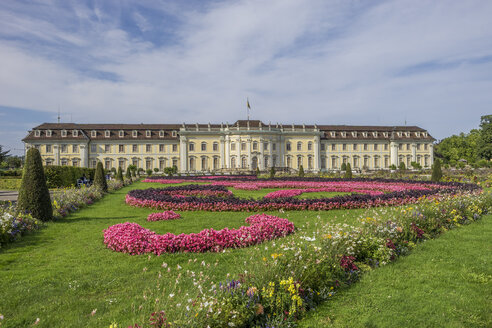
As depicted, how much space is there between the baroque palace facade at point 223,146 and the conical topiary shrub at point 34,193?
37.7 meters

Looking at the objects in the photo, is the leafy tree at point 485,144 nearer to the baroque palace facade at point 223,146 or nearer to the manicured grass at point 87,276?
the baroque palace facade at point 223,146

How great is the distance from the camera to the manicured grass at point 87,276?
3.52 m

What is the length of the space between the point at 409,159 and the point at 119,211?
186 feet

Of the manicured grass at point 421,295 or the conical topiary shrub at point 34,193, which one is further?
the conical topiary shrub at point 34,193

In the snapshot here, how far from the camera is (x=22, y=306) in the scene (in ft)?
12.4

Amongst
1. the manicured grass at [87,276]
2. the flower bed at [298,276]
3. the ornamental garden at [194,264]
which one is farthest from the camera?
the manicured grass at [87,276]

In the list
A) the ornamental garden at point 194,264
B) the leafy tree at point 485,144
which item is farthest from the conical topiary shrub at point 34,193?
the leafy tree at point 485,144

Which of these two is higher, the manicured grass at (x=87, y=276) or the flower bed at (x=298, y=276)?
the flower bed at (x=298, y=276)

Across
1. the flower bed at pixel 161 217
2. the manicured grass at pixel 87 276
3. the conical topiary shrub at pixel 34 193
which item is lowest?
the manicured grass at pixel 87 276

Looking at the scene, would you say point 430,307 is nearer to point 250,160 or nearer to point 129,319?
point 129,319

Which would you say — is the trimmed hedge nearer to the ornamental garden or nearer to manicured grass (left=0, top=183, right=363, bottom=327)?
the ornamental garden

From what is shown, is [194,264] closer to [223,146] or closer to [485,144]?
A: [223,146]

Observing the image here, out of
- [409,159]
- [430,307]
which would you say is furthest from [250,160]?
[430,307]

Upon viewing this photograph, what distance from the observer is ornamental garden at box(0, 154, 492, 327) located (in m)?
3.37
